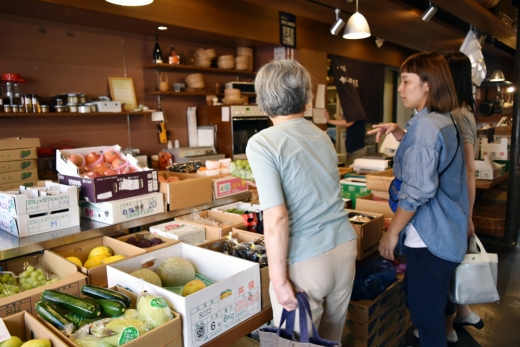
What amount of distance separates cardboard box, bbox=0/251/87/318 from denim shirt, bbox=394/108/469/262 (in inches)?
55.5

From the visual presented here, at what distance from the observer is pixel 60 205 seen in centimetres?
209

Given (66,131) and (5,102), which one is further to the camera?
(66,131)

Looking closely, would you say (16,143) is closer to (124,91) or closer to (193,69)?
(124,91)

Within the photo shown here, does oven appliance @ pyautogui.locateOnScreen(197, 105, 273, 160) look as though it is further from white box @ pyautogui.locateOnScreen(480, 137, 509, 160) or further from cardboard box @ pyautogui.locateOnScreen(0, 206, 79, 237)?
white box @ pyautogui.locateOnScreen(480, 137, 509, 160)

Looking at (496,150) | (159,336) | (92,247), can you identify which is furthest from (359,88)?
(159,336)

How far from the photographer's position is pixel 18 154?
2982mm

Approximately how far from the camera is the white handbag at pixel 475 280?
77.7 inches

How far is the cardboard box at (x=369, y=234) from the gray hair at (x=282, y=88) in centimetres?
113

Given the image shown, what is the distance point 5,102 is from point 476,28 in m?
5.58

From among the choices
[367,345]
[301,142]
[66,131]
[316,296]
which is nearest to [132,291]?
[316,296]

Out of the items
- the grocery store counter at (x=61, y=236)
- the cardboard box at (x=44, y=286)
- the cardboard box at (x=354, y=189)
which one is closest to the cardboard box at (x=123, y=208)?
the grocery store counter at (x=61, y=236)

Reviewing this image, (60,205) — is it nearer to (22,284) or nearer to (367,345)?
(22,284)

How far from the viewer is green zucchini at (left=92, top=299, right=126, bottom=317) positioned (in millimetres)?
1395

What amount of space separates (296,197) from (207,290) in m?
0.46
